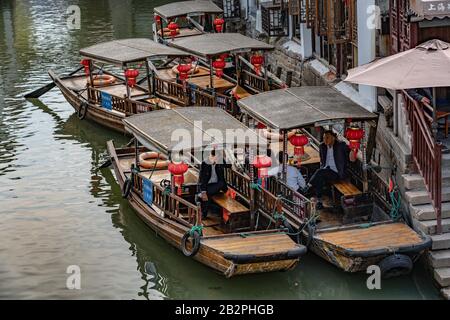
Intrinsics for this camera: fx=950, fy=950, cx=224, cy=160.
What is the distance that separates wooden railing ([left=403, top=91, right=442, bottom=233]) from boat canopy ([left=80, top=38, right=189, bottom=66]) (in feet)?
33.0

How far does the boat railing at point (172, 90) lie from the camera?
84.9 ft

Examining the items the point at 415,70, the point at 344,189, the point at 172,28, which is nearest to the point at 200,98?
the point at 344,189

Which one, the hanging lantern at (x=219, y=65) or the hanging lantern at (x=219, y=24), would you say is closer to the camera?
the hanging lantern at (x=219, y=65)

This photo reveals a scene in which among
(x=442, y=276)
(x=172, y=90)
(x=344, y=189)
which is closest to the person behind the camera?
(x=442, y=276)

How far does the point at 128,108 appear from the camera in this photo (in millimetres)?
25312

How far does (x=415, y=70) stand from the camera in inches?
619

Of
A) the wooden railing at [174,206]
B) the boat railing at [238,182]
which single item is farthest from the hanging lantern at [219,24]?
the wooden railing at [174,206]

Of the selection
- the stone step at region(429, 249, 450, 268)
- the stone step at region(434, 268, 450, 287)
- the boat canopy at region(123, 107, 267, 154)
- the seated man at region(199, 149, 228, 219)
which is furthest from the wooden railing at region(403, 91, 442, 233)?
the seated man at region(199, 149, 228, 219)

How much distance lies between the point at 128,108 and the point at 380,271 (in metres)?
11.4

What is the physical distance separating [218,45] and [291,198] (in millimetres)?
9343

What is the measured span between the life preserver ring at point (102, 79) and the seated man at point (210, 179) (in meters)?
11.2

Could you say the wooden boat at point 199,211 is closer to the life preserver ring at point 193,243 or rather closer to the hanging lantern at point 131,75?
the life preserver ring at point 193,243

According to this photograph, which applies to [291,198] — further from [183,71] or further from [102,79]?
[102,79]
